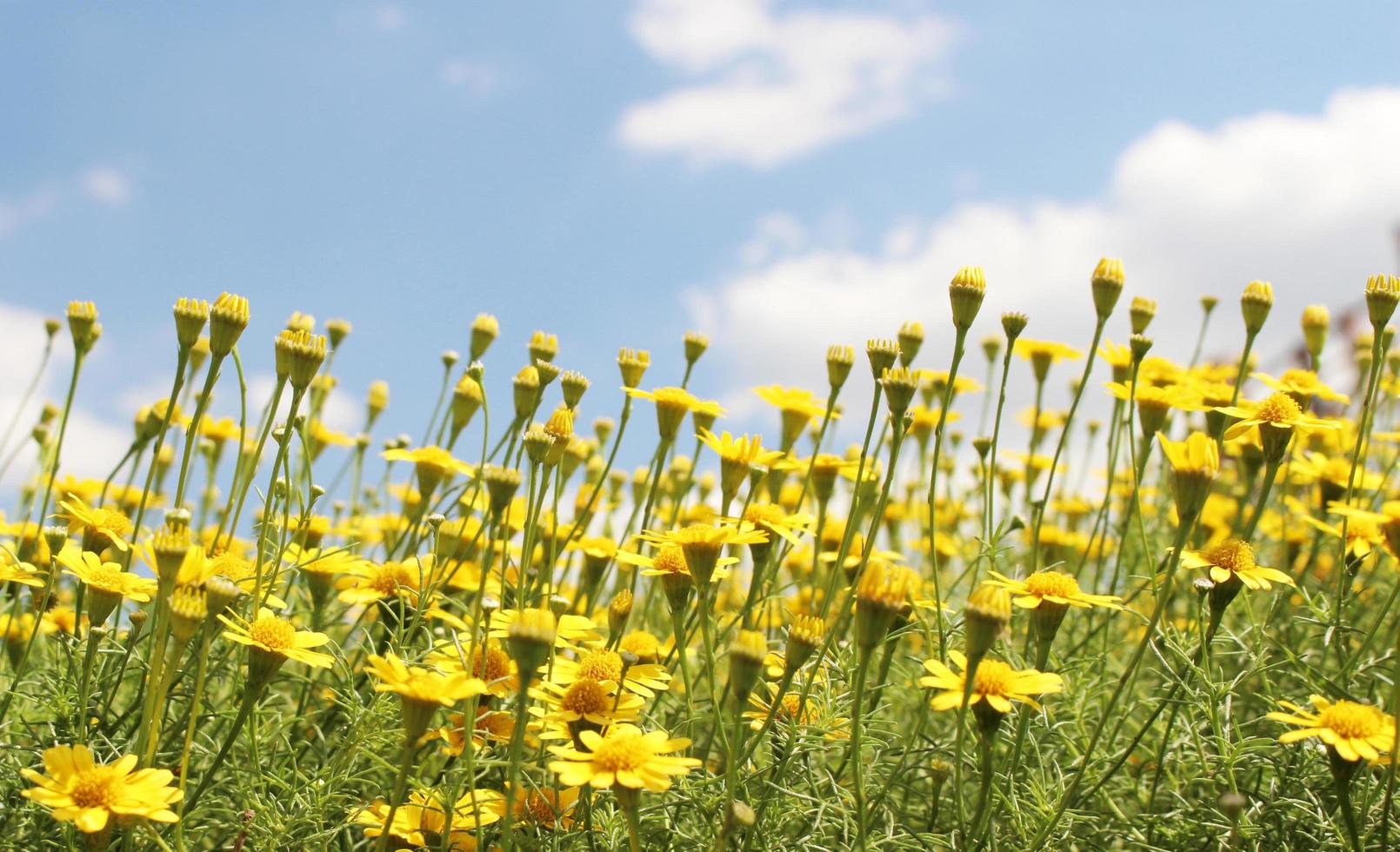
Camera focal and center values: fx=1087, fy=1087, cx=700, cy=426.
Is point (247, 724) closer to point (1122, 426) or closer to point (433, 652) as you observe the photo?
point (433, 652)

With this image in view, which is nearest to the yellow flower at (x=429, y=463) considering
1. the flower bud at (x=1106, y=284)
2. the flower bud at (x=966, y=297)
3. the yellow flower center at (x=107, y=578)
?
the yellow flower center at (x=107, y=578)

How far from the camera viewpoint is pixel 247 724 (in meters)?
1.79

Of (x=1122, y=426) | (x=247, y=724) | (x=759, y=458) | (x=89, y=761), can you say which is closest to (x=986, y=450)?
(x=1122, y=426)

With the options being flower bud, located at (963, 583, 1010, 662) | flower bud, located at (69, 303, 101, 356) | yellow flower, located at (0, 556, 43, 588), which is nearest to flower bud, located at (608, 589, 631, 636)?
flower bud, located at (963, 583, 1010, 662)

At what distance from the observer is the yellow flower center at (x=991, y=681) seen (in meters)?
1.61

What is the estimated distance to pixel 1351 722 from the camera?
1.62 m

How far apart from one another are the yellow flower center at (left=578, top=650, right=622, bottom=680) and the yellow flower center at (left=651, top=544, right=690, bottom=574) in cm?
18

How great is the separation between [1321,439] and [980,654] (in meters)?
2.69

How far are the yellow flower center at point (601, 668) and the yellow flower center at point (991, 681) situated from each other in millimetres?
556

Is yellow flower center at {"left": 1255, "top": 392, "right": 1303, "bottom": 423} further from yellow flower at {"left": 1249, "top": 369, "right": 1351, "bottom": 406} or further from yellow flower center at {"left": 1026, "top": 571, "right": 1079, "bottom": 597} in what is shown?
yellow flower center at {"left": 1026, "top": 571, "right": 1079, "bottom": 597}

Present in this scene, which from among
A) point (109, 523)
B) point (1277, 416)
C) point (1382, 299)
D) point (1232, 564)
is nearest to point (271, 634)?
point (109, 523)

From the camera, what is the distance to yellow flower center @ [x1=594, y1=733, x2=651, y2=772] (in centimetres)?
146

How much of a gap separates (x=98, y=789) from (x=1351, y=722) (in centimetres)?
178

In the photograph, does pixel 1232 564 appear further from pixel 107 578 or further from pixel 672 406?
pixel 107 578
